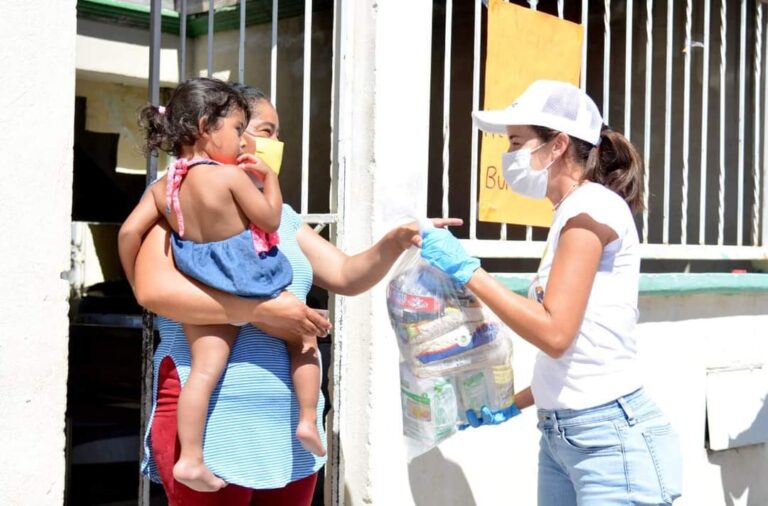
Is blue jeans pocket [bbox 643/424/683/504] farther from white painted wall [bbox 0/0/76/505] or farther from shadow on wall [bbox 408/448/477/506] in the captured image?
white painted wall [bbox 0/0/76/505]

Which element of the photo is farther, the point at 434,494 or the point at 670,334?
the point at 670,334

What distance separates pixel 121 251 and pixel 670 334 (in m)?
2.93

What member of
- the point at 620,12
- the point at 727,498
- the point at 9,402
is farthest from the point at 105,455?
the point at 620,12

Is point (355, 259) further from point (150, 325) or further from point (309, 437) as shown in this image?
point (150, 325)

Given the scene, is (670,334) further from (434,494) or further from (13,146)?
(13,146)

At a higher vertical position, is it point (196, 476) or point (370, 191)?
point (370, 191)

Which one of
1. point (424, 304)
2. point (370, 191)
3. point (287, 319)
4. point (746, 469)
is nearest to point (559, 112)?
point (424, 304)

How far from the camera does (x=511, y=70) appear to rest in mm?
3863

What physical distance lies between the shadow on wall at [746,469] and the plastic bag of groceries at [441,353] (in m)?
2.63

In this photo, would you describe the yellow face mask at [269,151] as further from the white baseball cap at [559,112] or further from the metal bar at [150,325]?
the white baseball cap at [559,112]

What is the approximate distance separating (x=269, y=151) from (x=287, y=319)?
52 cm

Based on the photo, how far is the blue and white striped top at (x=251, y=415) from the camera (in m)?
2.21

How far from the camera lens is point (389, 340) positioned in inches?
129

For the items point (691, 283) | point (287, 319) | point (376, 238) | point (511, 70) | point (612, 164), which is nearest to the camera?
point (287, 319)
